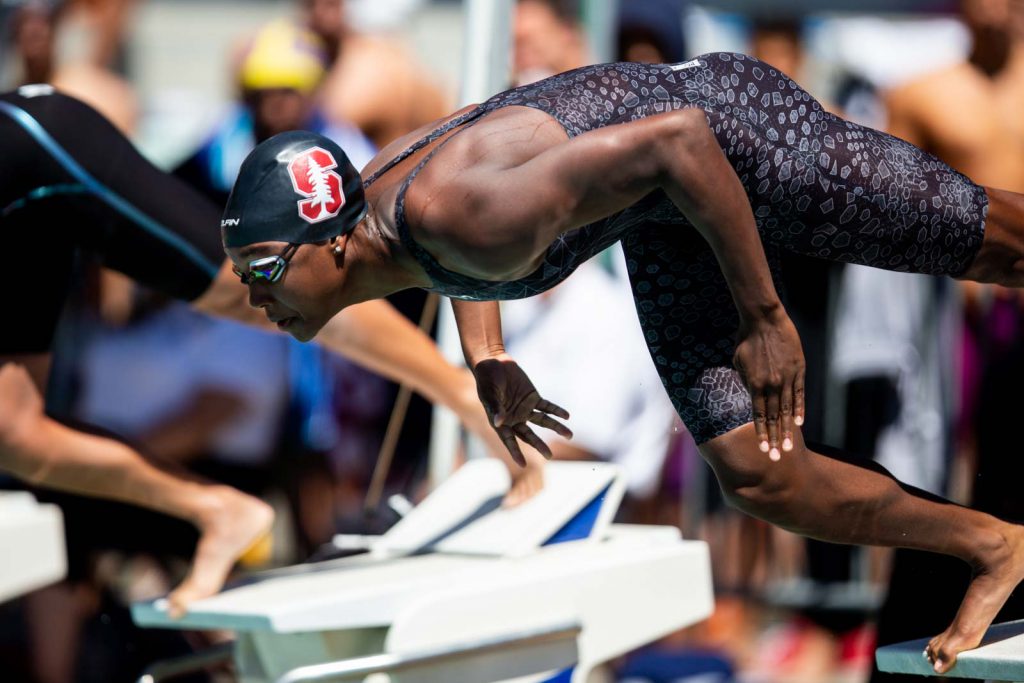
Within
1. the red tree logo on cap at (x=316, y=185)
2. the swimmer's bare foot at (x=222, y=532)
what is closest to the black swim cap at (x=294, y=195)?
the red tree logo on cap at (x=316, y=185)

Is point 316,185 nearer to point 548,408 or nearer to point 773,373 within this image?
point 548,408

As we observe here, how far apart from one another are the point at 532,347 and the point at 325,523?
1.31m

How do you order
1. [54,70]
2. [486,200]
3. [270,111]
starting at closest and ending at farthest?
[486,200] → [270,111] → [54,70]

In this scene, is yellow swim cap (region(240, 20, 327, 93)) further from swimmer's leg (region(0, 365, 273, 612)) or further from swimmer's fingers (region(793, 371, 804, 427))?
swimmer's fingers (region(793, 371, 804, 427))

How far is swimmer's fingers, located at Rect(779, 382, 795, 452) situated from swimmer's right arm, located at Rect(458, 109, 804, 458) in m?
0.05

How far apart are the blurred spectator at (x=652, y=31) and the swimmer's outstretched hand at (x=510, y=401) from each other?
2564 millimetres

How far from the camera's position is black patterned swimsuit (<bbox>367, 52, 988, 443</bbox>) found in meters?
3.00

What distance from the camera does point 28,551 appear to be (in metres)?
4.39

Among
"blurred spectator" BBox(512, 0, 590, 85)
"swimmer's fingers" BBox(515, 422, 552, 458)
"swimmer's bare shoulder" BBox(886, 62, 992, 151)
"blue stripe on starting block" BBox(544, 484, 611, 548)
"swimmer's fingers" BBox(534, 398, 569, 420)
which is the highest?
"blurred spectator" BBox(512, 0, 590, 85)

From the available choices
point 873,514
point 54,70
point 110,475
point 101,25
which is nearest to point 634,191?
point 873,514

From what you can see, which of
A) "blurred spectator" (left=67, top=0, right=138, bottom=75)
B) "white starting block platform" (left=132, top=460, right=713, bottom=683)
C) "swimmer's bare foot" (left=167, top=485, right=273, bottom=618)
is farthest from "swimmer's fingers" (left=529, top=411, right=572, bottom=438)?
"blurred spectator" (left=67, top=0, right=138, bottom=75)

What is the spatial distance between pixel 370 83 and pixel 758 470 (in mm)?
3402

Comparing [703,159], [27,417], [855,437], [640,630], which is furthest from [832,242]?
[855,437]

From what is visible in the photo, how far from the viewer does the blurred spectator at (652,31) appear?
5.78m
